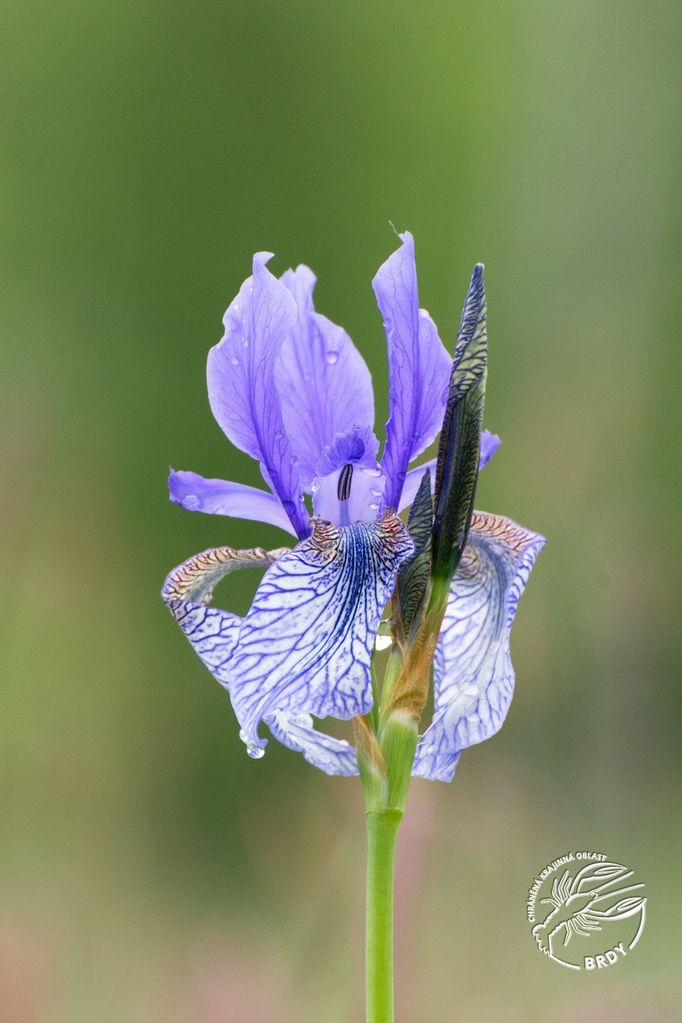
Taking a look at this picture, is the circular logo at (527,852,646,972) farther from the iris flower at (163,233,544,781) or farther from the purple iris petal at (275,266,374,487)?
the purple iris petal at (275,266,374,487)

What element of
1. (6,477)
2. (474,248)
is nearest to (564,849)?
(6,477)

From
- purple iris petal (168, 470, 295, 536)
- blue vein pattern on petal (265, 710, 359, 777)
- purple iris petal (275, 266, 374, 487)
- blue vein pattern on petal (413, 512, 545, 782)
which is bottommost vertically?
blue vein pattern on petal (265, 710, 359, 777)

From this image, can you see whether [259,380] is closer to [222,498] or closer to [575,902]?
[222,498]

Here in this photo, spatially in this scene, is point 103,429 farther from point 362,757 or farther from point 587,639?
point 362,757

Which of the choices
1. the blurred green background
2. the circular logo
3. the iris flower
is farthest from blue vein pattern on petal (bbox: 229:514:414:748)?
the blurred green background

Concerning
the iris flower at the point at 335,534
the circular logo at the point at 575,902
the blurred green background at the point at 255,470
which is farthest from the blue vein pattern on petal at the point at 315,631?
the blurred green background at the point at 255,470
